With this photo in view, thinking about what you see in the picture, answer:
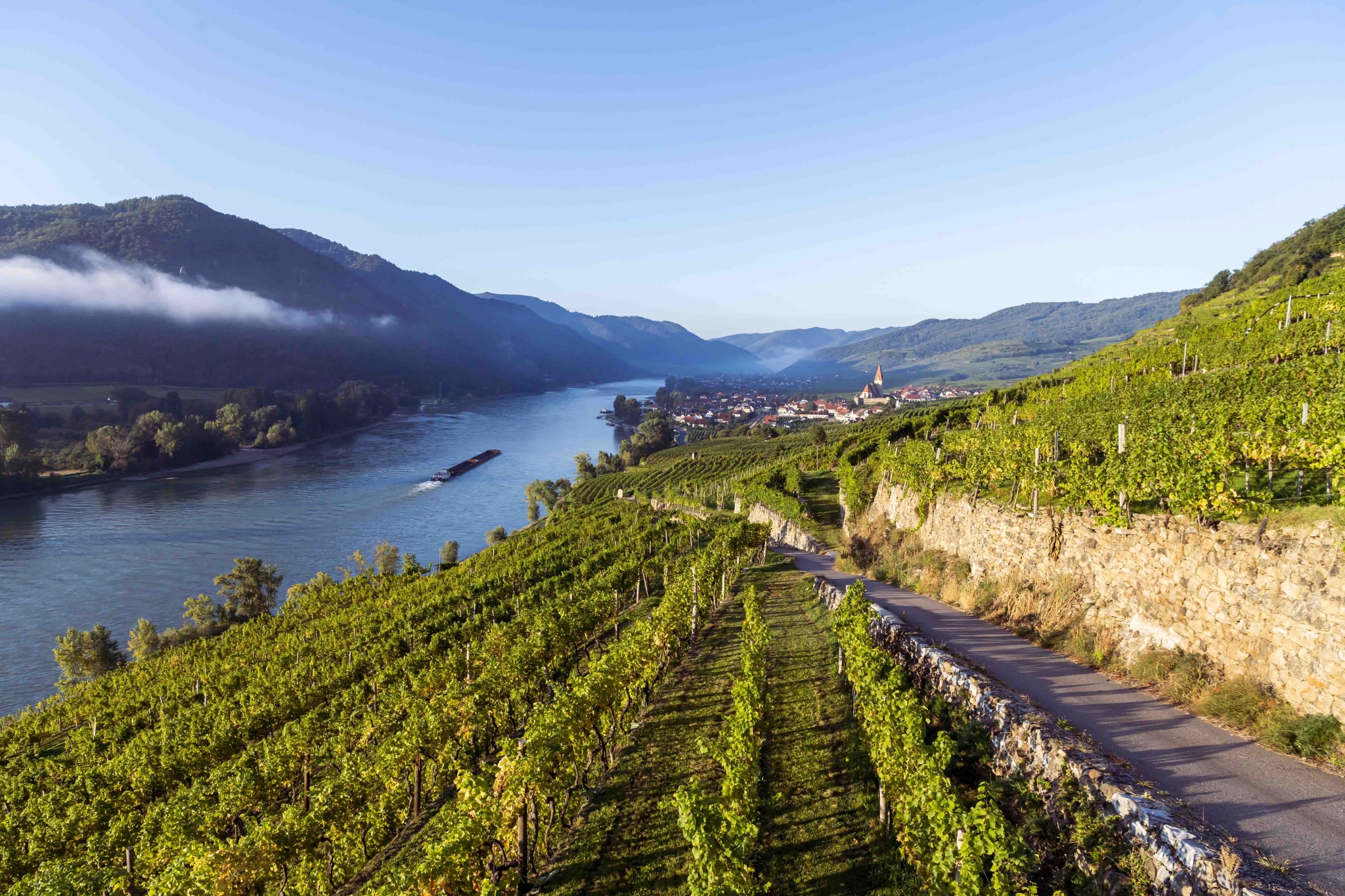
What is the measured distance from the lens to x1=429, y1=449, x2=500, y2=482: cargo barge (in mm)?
101938

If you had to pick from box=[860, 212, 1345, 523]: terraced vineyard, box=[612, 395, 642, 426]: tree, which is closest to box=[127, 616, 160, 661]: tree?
box=[860, 212, 1345, 523]: terraced vineyard

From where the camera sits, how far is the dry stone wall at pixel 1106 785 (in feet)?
21.6

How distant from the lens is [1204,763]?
932cm

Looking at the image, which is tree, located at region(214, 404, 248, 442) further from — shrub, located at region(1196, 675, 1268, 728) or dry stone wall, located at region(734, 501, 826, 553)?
shrub, located at region(1196, 675, 1268, 728)

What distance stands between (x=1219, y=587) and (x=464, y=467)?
11117 centimetres

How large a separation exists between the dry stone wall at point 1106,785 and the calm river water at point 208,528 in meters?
50.5

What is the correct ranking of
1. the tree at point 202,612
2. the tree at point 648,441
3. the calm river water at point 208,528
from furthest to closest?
the tree at point 648,441
the calm river water at point 208,528
the tree at point 202,612

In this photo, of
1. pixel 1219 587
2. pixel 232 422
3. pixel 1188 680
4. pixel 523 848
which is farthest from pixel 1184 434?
pixel 232 422

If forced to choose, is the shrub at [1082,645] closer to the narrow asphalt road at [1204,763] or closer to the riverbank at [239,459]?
the narrow asphalt road at [1204,763]

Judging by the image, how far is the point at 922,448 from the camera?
2908cm

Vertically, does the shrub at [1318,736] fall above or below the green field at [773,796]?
above

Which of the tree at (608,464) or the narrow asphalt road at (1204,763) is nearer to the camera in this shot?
the narrow asphalt road at (1204,763)

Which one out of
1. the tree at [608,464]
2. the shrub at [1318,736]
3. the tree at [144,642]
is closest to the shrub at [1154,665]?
the shrub at [1318,736]

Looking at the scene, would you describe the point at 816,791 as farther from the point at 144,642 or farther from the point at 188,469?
the point at 188,469
